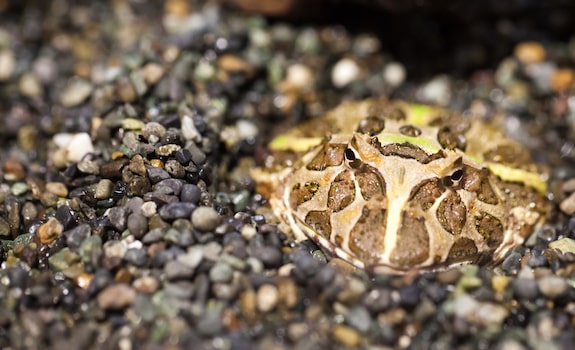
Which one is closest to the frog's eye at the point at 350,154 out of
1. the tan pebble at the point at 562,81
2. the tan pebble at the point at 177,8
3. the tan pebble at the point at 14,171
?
the tan pebble at the point at 14,171

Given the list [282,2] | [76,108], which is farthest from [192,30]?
[76,108]

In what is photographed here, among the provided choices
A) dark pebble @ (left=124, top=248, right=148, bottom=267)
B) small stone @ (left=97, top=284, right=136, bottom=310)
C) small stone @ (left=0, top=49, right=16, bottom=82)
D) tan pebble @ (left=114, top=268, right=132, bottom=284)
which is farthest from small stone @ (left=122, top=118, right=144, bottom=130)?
small stone @ (left=0, top=49, right=16, bottom=82)

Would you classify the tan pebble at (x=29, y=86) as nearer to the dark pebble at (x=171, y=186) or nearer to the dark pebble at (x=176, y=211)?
the dark pebble at (x=171, y=186)

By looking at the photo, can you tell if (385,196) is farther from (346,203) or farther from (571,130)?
(571,130)

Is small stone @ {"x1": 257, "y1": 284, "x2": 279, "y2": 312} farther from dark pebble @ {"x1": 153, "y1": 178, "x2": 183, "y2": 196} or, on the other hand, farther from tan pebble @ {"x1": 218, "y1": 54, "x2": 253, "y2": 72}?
tan pebble @ {"x1": 218, "y1": 54, "x2": 253, "y2": 72}

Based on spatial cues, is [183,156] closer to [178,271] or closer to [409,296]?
[178,271]

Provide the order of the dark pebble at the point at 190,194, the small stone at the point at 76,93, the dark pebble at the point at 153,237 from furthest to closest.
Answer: the small stone at the point at 76,93 < the dark pebble at the point at 190,194 < the dark pebble at the point at 153,237
